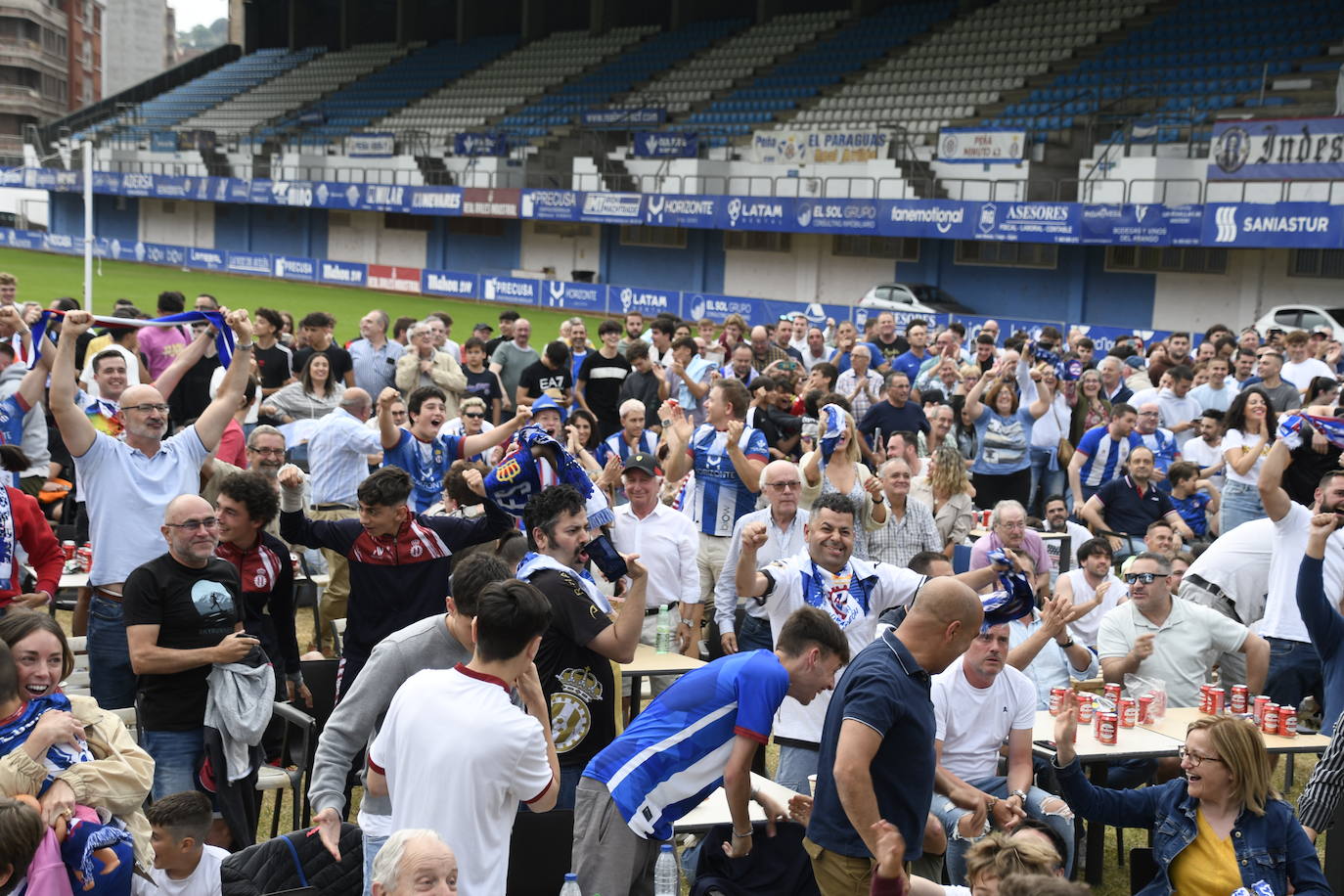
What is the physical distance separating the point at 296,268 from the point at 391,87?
11.1 metres

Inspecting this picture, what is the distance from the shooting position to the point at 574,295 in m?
38.9

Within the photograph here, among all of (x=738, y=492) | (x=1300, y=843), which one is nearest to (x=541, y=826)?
(x=1300, y=843)

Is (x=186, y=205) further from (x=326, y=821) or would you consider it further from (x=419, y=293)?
(x=326, y=821)

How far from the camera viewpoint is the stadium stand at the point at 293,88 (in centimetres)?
5431

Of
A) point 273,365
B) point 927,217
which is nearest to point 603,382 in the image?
point 273,365

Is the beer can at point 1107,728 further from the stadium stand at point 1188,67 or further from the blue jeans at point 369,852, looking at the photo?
the stadium stand at point 1188,67

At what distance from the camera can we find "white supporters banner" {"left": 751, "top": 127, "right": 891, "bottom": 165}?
114 feet

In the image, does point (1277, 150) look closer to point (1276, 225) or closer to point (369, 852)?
point (1276, 225)

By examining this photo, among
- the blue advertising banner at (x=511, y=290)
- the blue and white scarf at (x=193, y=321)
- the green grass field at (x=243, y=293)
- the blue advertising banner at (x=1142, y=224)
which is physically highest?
the blue advertising banner at (x=1142, y=224)

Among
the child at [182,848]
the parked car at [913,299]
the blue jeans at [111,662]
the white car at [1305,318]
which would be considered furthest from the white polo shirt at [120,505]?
the parked car at [913,299]

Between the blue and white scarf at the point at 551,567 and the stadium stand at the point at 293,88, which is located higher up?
the stadium stand at the point at 293,88

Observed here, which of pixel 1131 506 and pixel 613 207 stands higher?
pixel 613 207

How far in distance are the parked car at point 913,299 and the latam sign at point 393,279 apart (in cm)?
1681

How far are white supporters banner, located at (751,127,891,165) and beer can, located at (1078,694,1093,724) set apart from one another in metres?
29.2
